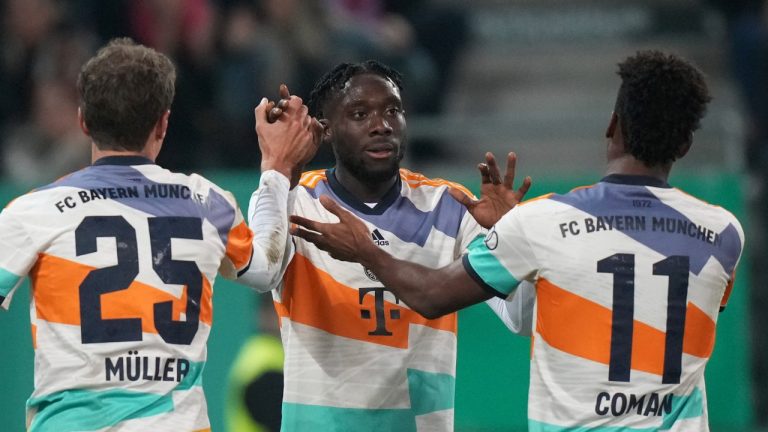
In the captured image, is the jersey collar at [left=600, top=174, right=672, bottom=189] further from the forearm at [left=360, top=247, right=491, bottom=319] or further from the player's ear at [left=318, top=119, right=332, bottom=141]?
the player's ear at [left=318, top=119, right=332, bottom=141]

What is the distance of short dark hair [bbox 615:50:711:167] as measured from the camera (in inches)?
163

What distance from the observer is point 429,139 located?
1001cm

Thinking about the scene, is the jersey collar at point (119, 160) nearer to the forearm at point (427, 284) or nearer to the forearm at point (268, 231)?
the forearm at point (268, 231)

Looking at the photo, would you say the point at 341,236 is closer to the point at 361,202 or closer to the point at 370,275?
the point at 370,275

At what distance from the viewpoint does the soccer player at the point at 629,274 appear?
4090 millimetres

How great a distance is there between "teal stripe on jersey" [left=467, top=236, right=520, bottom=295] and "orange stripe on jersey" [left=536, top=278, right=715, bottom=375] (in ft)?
0.35

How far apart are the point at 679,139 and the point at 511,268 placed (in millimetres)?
731

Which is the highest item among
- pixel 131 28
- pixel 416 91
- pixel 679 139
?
pixel 131 28

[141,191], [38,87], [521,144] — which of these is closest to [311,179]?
[141,191]

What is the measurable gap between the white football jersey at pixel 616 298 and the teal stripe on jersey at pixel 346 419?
34.6 inches

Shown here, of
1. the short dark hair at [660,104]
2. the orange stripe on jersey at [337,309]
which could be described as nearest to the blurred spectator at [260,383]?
the orange stripe on jersey at [337,309]

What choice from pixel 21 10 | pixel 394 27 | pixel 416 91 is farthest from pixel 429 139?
pixel 21 10

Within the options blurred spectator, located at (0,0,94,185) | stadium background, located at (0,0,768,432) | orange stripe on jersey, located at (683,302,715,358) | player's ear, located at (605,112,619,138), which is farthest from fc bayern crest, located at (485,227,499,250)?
blurred spectator, located at (0,0,94,185)

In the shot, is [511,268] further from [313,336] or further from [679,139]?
[313,336]
